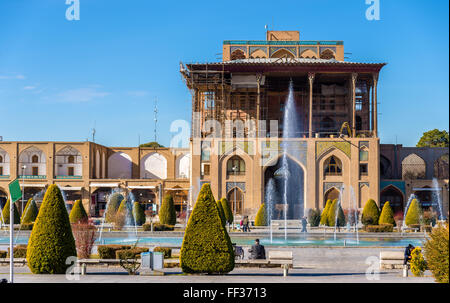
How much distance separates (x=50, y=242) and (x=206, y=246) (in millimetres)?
3035

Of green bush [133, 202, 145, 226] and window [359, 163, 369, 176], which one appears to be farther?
window [359, 163, 369, 176]

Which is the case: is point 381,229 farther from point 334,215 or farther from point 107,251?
point 107,251

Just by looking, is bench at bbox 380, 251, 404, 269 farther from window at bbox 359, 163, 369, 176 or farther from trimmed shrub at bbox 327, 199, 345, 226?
window at bbox 359, 163, 369, 176

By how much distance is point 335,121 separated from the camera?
134ft

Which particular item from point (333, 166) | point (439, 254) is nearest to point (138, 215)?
point (333, 166)

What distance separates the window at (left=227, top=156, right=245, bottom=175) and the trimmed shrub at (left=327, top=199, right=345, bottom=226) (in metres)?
8.38

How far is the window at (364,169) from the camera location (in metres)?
35.8

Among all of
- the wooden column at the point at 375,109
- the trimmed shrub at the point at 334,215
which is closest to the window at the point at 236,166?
the wooden column at the point at 375,109

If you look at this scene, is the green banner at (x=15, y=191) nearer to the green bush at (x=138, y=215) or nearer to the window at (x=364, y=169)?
the green bush at (x=138, y=215)

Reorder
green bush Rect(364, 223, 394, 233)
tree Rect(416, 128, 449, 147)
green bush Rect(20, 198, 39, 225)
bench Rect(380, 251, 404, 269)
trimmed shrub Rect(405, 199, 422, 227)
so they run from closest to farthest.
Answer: bench Rect(380, 251, 404, 269) → green bush Rect(364, 223, 394, 233) → green bush Rect(20, 198, 39, 225) → trimmed shrub Rect(405, 199, 422, 227) → tree Rect(416, 128, 449, 147)

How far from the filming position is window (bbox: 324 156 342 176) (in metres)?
36.1

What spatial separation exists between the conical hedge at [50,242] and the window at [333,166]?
26.1 metres

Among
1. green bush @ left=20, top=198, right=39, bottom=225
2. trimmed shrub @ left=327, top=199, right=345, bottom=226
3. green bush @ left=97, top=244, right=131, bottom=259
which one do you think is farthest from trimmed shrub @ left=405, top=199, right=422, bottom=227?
green bush @ left=20, top=198, right=39, bottom=225
